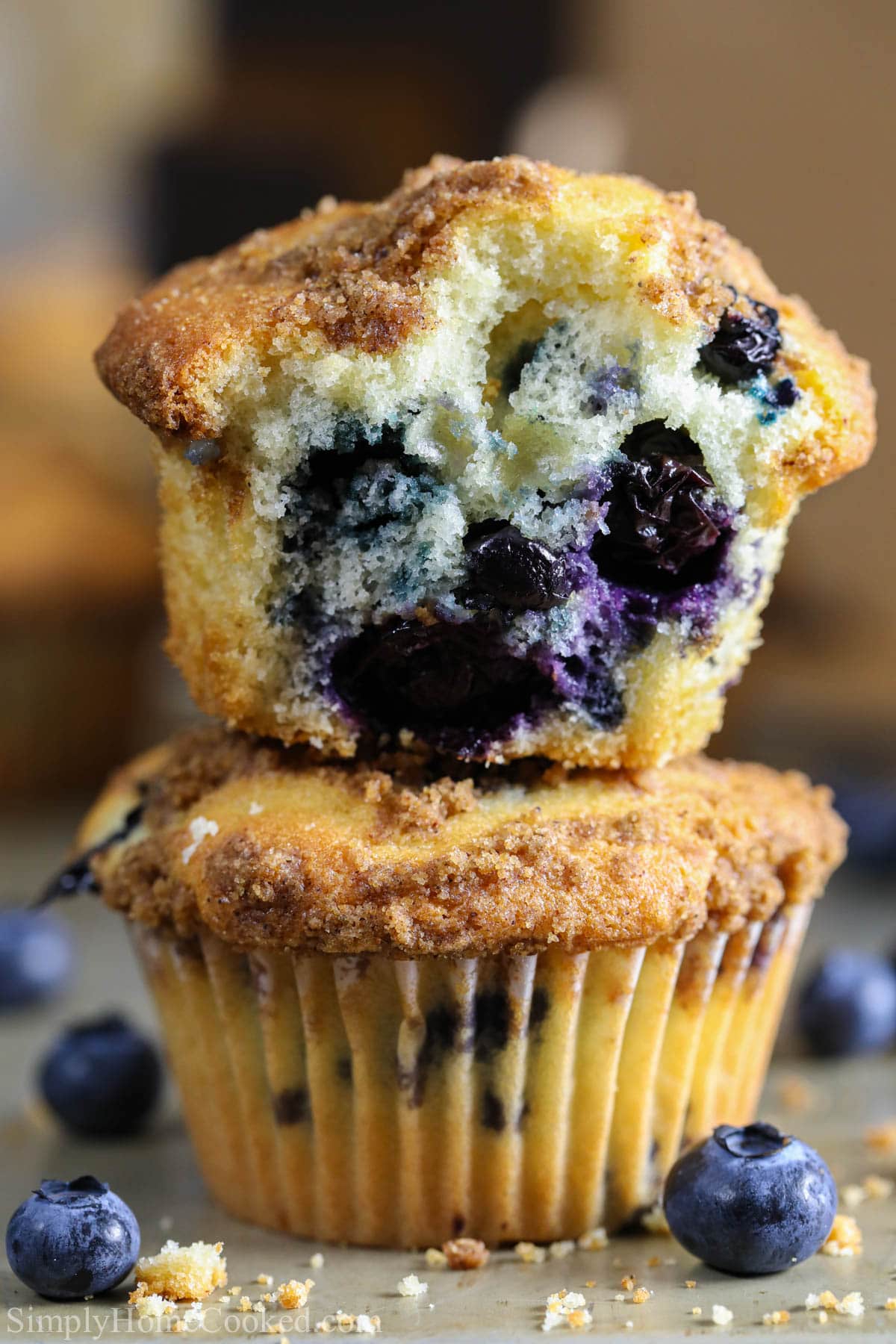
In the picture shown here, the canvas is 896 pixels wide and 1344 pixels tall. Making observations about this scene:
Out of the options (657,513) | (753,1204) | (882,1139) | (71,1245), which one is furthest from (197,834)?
(882,1139)

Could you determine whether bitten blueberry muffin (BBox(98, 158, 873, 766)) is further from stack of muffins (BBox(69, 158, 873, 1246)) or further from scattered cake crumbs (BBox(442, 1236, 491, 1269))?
scattered cake crumbs (BBox(442, 1236, 491, 1269))

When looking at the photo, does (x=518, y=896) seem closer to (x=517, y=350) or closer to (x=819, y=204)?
(x=517, y=350)

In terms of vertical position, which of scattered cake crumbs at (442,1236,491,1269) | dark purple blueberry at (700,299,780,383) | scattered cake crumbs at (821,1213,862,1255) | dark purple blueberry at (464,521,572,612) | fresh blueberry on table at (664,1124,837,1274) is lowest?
scattered cake crumbs at (442,1236,491,1269)

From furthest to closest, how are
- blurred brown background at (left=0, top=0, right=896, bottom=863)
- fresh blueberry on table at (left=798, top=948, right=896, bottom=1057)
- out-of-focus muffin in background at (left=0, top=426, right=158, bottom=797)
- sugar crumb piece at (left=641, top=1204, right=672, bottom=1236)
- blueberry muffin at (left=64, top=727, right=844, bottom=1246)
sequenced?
1. blurred brown background at (left=0, top=0, right=896, bottom=863)
2. out-of-focus muffin in background at (left=0, top=426, right=158, bottom=797)
3. fresh blueberry on table at (left=798, top=948, right=896, bottom=1057)
4. sugar crumb piece at (left=641, top=1204, right=672, bottom=1236)
5. blueberry muffin at (left=64, top=727, right=844, bottom=1246)

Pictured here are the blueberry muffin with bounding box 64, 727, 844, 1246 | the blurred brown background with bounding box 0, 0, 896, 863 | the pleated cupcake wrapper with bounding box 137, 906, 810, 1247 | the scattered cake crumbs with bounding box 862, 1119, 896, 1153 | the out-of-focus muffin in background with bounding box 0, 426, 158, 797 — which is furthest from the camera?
the blurred brown background with bounding box 0, 0, 896, 863

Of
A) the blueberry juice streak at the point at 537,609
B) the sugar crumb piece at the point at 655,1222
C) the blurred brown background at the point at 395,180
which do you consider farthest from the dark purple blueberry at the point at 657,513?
the blurred brown background at the point at 395,180

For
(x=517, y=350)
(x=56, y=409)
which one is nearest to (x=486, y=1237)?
(x=517, y=350)

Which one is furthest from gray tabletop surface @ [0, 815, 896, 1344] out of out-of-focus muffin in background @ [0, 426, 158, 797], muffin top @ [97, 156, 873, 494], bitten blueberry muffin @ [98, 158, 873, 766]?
out-of-focus muffin in background @ [0, 426, 158, 797]
